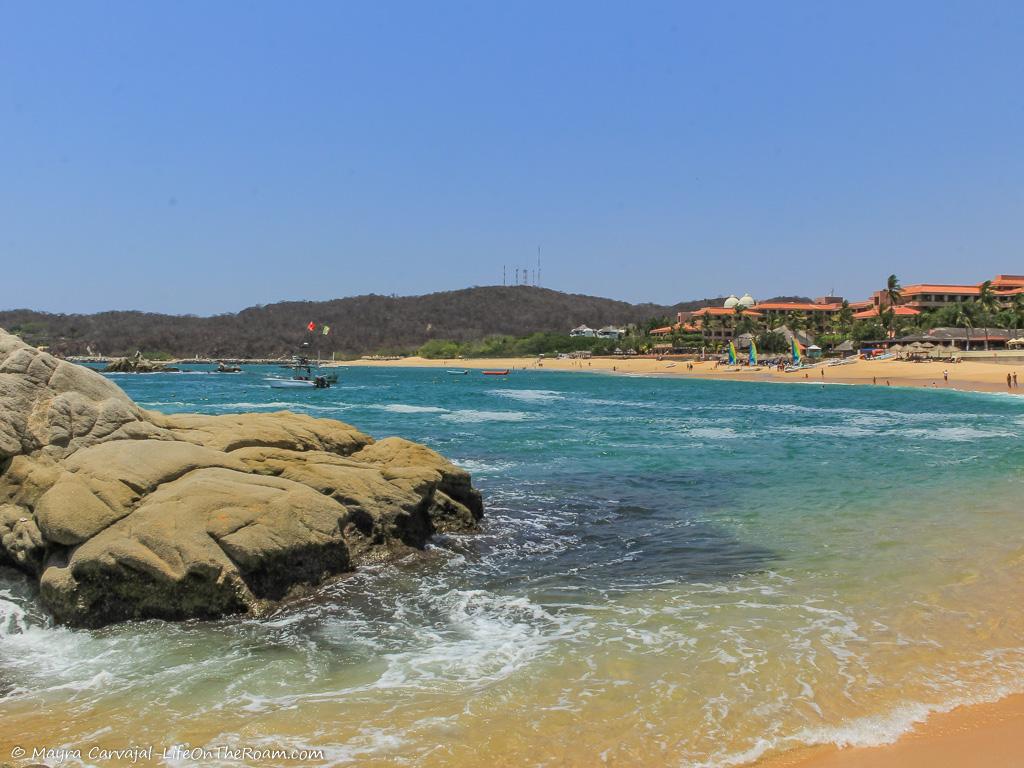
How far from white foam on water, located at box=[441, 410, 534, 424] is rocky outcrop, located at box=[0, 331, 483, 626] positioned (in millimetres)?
22497

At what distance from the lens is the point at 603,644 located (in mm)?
8188

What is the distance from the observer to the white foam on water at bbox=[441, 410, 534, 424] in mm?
37125

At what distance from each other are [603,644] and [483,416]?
31.6 m

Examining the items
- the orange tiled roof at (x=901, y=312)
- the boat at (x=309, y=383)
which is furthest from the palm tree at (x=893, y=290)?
the boat at (x=309, y=383)

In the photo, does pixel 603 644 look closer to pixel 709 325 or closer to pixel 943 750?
pixel 943 750

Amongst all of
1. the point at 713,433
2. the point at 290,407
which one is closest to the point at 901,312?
the point at 290,407

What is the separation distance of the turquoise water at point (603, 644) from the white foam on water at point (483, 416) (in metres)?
20.3

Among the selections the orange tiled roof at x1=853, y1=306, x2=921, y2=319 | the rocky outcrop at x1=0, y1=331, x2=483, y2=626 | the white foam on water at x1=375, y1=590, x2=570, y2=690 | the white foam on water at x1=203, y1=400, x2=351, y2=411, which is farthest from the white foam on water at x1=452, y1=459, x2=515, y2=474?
the orange tiled roof at x1=853, y1=306, x2=921, y2=319

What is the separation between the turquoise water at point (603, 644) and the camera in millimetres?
6301

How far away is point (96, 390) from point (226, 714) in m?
8.01

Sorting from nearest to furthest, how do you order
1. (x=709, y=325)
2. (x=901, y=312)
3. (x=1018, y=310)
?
(x=1018, y=310) → (x=901, y=312) → (x=709, y=325)

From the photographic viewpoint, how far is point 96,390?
41.5 ft

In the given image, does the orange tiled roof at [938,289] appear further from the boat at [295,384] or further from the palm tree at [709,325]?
the boat at [295,384]

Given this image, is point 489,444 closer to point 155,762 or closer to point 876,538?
point 876,538
